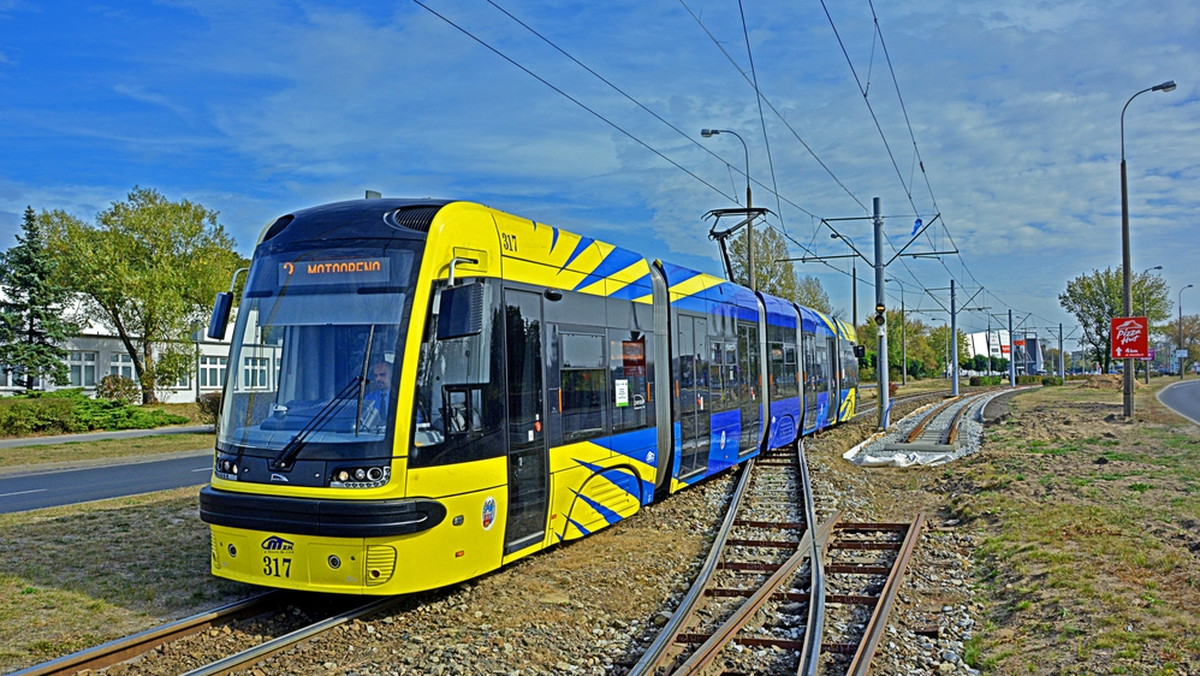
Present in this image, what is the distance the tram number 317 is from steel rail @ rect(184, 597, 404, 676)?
1.44ft

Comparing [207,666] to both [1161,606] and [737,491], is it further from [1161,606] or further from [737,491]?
[737,491]

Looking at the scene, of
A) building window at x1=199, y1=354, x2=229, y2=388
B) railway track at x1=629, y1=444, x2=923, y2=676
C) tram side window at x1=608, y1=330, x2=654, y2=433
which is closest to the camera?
railway track at x1=629, y1=444, x2=923, y2=676

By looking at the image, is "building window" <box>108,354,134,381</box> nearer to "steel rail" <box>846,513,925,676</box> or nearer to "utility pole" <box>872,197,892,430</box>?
"utility pole" <box>872,197,892,430</box>

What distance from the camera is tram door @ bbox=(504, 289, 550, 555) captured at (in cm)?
831

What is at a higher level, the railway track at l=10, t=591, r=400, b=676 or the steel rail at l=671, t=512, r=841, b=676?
the railway track at l=10, t=591, r=400, b=676

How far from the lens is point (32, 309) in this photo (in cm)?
3956

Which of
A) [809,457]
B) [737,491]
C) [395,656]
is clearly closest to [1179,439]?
[809,457]

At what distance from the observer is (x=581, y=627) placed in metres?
7.43

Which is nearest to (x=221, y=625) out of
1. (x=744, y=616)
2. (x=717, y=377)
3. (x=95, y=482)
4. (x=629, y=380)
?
(x=744, y=616)

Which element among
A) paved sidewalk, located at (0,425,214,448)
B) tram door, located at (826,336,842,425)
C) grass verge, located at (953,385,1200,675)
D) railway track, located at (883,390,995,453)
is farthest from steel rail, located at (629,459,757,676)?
paved sidewalk, located at (0,425,214,448)

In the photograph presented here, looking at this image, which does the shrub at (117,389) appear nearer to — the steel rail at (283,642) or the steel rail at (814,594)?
the steel rail at (814,594)

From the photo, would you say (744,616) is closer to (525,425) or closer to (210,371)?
(525,425)

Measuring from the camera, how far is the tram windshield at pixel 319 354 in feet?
23.5

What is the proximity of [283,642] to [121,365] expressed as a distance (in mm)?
46111
